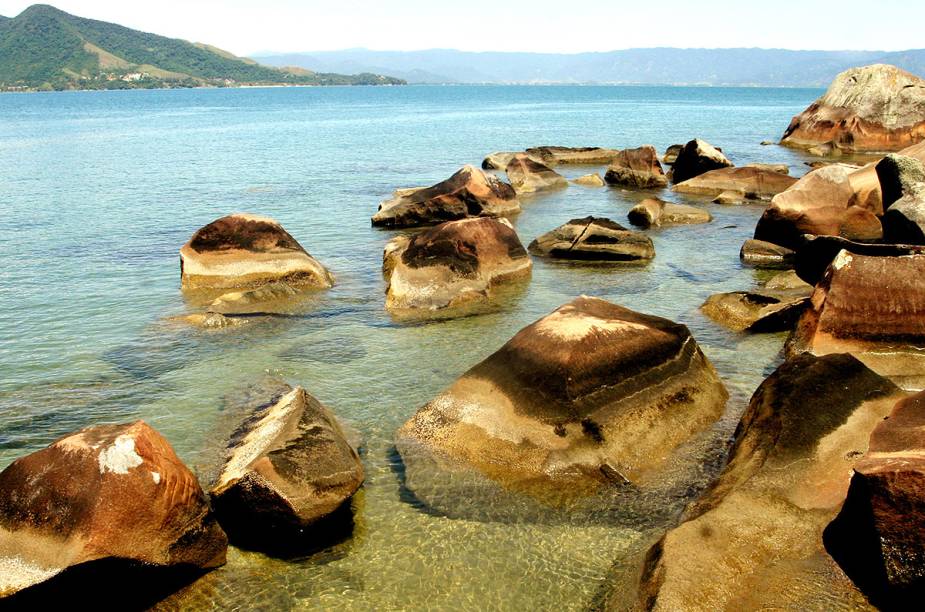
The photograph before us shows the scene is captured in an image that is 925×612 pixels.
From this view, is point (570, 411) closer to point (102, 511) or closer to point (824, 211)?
point (102, 511)

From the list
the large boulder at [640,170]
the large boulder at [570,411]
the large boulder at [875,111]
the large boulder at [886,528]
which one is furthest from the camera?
the large boulder at [875,111]

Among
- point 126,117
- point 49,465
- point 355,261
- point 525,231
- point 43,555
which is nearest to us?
point 43,555

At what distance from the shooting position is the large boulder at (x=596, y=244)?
1923 cm

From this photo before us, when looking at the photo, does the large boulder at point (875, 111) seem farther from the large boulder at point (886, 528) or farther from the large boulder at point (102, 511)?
the large boulder at point (102, 511)

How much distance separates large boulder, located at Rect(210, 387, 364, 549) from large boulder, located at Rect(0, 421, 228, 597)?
28 centimetres

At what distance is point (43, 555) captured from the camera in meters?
6.40

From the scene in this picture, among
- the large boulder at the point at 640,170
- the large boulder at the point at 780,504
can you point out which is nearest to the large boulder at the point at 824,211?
the large boulder at the point at 780,504

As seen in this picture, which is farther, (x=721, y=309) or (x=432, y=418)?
(x=721, y=309)

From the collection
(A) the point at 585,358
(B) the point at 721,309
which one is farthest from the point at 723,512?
(B) the point at 721,309

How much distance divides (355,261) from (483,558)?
13.8m

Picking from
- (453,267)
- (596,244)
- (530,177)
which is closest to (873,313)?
(453,267)

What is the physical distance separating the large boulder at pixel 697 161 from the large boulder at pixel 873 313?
22.2 meters

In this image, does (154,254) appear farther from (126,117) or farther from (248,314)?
(126,117)

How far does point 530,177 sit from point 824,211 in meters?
16.3
